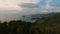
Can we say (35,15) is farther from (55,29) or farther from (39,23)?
(55,29)

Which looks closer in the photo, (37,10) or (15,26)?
(15,26)

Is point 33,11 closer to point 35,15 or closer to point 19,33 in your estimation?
point 35,15

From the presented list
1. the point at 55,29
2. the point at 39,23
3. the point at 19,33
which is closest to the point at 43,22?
the point at 39,23

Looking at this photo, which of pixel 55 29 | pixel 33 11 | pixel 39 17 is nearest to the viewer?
pixel 55 29

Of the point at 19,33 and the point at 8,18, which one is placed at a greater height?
the point at 8,18

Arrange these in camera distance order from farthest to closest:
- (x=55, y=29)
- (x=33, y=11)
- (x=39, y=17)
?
(x=33, y=11) → (x=39, y=17) → (x=55, y=29)

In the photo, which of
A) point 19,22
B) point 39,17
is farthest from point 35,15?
point 19,22
